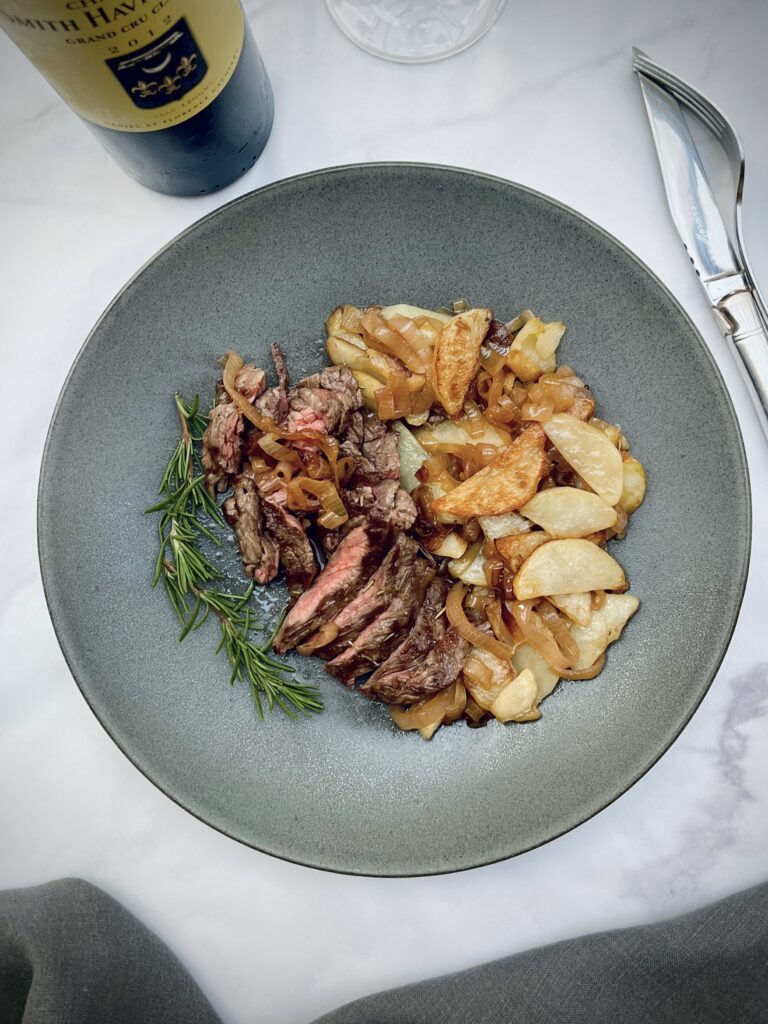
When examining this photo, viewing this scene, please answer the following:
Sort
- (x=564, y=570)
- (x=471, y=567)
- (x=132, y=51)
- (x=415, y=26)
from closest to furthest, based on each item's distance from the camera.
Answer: (x=132, y=51) → (x=564, y=570) → (x=471, y=567) → (x=415, y=26)

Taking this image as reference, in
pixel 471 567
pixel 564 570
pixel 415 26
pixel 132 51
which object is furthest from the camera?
pixel 415 26

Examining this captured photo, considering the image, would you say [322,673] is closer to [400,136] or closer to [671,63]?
[400,136]

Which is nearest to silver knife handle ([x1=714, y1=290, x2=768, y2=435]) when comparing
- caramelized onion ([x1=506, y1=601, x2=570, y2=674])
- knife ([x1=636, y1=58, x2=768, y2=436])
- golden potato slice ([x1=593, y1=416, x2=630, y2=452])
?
knife ([x1=636, y1=58, x2=768, y2=436])

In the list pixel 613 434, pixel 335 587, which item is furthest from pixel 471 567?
pixel 613 434

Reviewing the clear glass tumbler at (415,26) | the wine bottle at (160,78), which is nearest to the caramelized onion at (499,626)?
the wine bottle at (160,78)

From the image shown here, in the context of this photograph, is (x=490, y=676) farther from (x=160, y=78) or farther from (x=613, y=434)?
(x=160, y=78)

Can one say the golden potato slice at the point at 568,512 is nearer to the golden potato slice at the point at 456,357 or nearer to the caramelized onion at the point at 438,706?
the golden potato slice at the point at 456,357

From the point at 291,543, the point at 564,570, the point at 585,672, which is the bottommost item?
the point at 585,672

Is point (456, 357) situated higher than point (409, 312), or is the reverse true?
point (409, 312)
